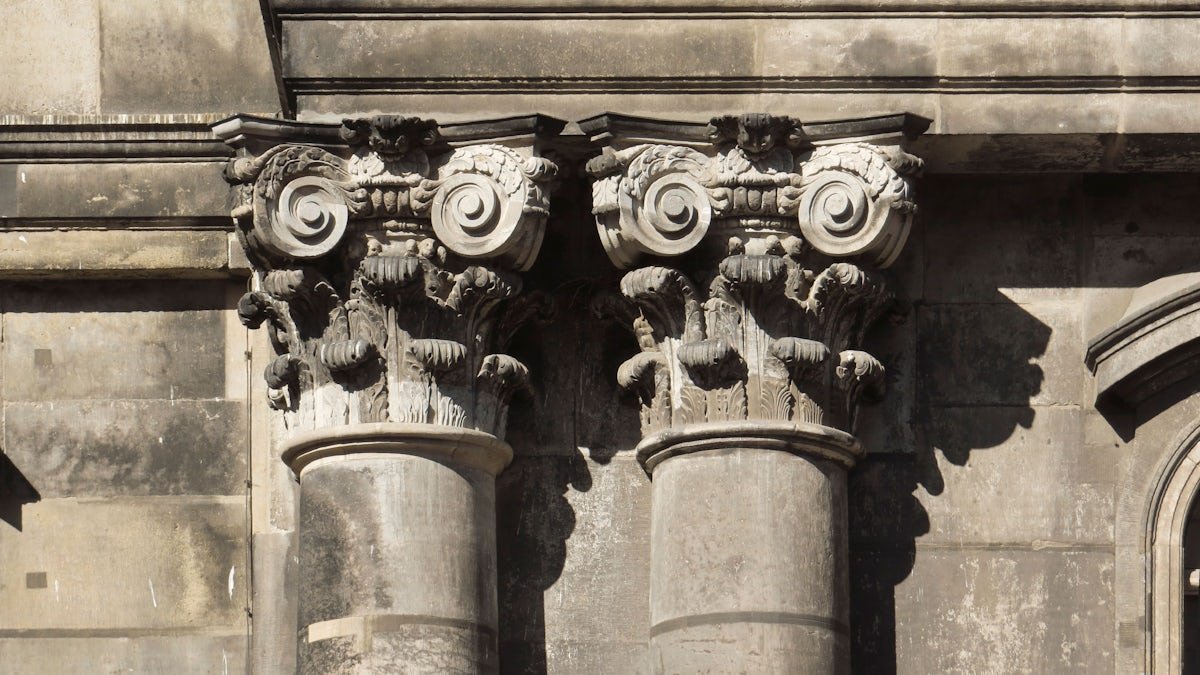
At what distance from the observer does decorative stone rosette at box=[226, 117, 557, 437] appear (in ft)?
49.4

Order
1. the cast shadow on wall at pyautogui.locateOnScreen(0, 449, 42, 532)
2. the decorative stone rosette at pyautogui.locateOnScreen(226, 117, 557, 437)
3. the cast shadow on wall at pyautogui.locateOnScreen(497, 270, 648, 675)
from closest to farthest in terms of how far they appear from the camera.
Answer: the decorative stone rosette at pyautogui.locateOnScreen(226, 117, 557, 437)
the cast shadow on wall at pyautogui.locateOnScreen(497, 270, 648, 675)
the cast shadow on wall at pyautogui.locateOnScreen(0, 449, 42, 532)

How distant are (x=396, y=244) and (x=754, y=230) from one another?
1.65 meters

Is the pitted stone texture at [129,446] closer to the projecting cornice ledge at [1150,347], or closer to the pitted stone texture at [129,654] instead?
the pitted stone texture at [129,654]

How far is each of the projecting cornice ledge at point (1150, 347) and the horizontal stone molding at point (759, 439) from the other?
1298mm

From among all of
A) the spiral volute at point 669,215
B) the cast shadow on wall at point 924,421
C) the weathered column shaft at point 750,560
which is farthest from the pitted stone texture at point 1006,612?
the spiral volute at point 669,215

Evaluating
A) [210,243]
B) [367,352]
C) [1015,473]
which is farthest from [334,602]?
[1015,473]

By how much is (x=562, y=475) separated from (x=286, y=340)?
1.45 metres

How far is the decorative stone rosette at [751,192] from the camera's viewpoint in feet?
49.5

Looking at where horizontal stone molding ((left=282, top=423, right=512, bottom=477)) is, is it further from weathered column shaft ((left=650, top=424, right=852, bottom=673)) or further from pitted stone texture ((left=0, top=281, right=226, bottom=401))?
pitted stone texture ((left=0, top=281, right=226, bottom=401))

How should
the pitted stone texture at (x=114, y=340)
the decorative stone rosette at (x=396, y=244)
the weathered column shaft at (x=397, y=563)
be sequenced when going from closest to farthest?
the weathered column shaft at (x=397, y=563)
the decorative stone rosette at (x=396, y=244)
the pitted stone texture at (x=114, y=340)

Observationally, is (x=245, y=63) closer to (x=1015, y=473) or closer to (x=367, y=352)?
(x=367, y=352)

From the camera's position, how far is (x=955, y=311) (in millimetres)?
15828

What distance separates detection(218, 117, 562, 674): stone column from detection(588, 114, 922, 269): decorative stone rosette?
376 millimetres

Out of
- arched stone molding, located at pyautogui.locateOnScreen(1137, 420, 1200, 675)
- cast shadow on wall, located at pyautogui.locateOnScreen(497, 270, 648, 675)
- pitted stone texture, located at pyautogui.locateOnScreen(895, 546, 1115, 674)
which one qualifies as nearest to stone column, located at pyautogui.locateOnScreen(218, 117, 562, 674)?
cast shadow on wall, located at pyautogui.locateOnScreen(497, 270, 648, 675)
